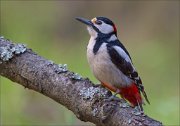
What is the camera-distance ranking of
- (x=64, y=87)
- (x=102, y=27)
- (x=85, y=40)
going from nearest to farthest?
(x=64, y=87) < (x=102, y=27) < (x=85, y=40)

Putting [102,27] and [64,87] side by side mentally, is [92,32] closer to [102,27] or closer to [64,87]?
[102,27]

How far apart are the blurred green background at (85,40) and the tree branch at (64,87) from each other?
188 centimetres

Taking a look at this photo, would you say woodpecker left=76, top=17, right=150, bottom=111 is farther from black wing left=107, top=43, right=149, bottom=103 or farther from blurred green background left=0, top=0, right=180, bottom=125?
blurred green background left=0, top=0, right=180, bottom=125

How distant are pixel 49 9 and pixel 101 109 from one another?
17.6 feet

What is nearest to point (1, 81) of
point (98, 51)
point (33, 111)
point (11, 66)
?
point (33, 111)

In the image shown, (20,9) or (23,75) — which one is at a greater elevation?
(20,9)

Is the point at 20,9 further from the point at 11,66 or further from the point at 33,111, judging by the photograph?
the point at 11,66

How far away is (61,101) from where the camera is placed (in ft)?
9.52

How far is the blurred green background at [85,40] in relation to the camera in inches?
216

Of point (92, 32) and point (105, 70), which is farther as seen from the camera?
point (92, 32)

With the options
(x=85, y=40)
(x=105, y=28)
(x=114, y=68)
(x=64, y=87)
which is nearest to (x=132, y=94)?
(x=114, y=68)

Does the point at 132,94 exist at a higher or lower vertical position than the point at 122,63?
lower

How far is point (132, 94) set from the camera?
3.65 meters

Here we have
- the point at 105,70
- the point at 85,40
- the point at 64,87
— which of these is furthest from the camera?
the point at 85,40
